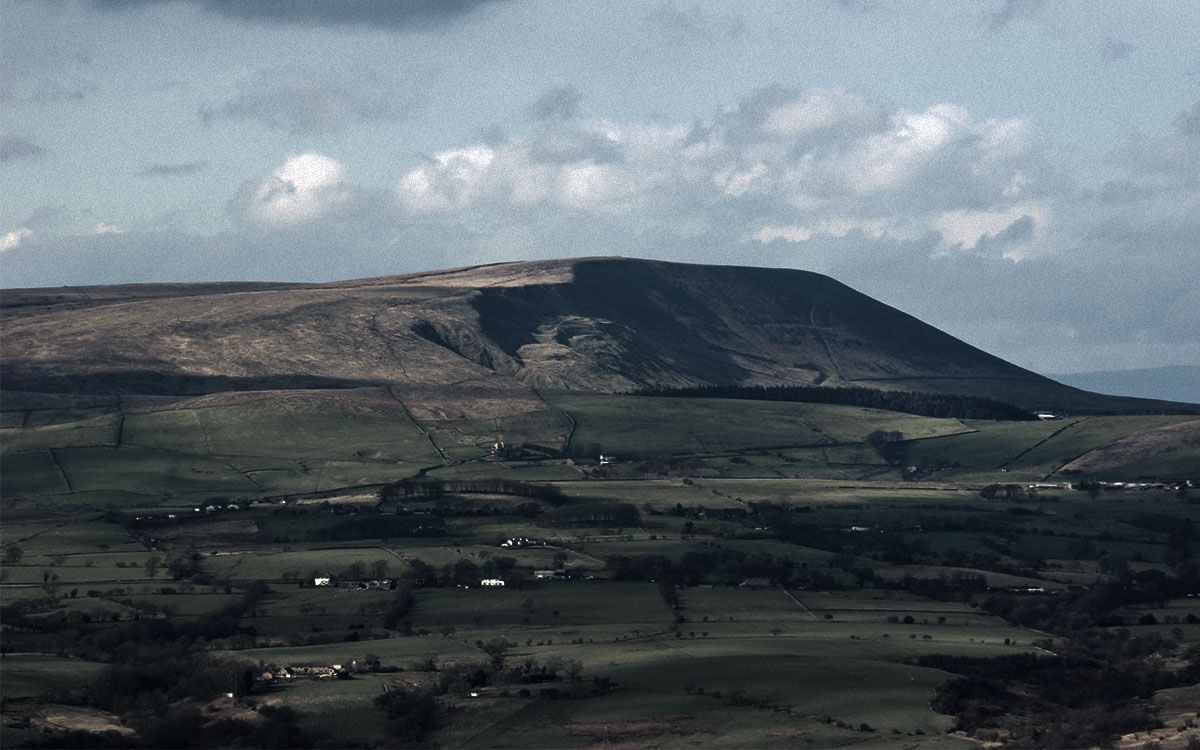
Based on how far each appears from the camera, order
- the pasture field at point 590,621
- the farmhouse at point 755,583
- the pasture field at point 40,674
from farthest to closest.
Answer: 1. the farmhouse at point 755,583
2. the pasture field at point 40,674
3. the pasture field at point 590,621

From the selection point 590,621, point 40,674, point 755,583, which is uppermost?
point 755,583

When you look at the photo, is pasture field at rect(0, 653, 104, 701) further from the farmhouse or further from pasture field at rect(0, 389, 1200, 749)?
the farmhouse

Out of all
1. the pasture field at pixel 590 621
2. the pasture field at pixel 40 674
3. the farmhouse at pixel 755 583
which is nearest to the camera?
the pasture field at pixel 590 621

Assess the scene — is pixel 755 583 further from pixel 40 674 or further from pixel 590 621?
pixel 40 674

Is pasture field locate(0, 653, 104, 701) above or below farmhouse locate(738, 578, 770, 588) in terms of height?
below

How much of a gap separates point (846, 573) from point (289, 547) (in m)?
65.0

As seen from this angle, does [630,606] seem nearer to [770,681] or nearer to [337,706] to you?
[770,681]

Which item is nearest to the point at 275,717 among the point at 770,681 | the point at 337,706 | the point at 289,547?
the point at 337,706

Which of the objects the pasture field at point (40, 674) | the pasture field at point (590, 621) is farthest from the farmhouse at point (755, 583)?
the pasture field at point (40, 674)

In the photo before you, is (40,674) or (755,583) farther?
(755,583)

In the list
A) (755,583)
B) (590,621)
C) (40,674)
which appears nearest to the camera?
(40,674)

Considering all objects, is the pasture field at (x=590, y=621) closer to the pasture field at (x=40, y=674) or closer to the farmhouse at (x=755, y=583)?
the pasture field at (x=40, y=674)

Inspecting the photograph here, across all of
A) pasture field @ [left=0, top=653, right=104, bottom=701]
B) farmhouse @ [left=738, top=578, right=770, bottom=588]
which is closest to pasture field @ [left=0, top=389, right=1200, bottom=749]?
pasture field @ [left=0, top=653, right=104, bottom=701]

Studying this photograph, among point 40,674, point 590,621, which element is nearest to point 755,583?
point 590,621
